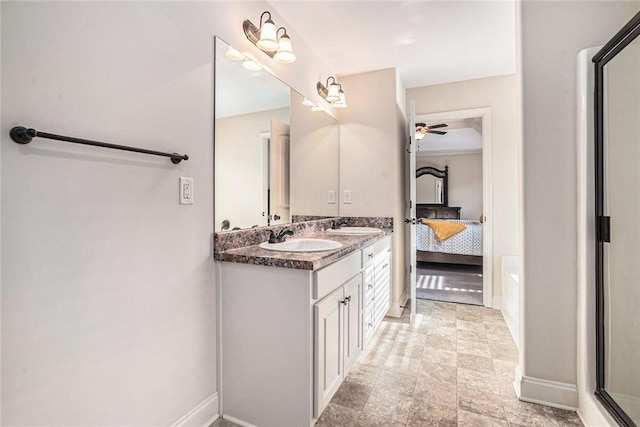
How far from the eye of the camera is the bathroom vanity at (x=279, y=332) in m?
1.39

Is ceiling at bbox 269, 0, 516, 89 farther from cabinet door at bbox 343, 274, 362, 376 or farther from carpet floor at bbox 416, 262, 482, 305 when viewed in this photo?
carpet floor at bbox 416, 262, 482, 305

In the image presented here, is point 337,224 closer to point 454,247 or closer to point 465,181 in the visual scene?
point 454,247

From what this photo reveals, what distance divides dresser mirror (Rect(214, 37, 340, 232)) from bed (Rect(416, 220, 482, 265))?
255cm

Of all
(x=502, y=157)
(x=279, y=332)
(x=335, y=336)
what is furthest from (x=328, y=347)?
(x=502, y=157)

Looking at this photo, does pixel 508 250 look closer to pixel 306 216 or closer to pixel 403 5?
pixel 306 216

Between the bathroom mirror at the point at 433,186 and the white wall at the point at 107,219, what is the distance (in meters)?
7.22

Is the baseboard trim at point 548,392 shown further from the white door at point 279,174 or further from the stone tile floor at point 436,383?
the white door at point 279,174

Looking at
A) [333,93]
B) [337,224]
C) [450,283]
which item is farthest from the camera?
[450,283]

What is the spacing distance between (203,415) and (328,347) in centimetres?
67

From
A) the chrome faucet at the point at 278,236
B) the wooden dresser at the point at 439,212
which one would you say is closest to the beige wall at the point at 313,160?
the chrome faucet at the point at 278,236

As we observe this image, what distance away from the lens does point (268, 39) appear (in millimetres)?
1719

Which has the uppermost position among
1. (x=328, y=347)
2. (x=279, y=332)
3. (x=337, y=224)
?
(x=337, y=224)

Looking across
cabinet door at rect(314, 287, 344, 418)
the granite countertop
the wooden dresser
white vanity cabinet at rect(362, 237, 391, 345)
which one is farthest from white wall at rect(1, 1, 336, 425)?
the wooden dresser

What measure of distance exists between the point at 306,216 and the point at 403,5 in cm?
164
